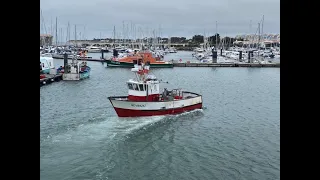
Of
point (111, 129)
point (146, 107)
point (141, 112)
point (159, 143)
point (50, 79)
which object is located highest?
point (50, 79)

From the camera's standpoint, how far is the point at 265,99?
36.9 metres

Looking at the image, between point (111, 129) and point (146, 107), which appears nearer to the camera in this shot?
point (111, 129)

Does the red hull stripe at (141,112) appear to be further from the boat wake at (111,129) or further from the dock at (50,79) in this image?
the dock at (50,79)

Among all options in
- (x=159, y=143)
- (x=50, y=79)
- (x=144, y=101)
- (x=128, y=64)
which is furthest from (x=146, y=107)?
(x=128, y=64)

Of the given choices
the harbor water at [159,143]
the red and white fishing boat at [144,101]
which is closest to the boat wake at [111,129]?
the harbor water at [159,143]

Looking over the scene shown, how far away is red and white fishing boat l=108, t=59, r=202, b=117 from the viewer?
80.5 feet

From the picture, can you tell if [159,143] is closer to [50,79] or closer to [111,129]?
[111,129]

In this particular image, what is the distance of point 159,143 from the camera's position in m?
19.4

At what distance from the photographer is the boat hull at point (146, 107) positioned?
80.1 feet

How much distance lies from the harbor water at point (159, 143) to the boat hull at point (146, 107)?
1.46 ft

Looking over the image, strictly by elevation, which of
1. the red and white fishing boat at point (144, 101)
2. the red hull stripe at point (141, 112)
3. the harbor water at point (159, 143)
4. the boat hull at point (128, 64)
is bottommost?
the harbor water at point (159, 143)

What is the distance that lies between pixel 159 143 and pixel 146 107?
232 inches
